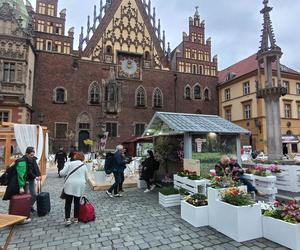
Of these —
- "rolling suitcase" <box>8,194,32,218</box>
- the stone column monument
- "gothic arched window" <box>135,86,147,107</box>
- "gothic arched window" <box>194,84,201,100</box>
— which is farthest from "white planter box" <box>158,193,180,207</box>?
"gothic arched window" <box>194,84,201,100</box>

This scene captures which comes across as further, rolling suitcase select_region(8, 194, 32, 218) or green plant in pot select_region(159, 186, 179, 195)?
green plant in pot select_region(159, 186, 179, 195)

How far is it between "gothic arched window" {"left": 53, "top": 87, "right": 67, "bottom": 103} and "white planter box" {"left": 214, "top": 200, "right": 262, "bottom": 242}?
2280cm

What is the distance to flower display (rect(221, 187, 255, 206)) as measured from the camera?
453 cm

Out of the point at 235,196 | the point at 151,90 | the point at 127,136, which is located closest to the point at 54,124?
the point at 127,136

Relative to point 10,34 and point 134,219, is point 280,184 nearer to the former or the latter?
point 134,219

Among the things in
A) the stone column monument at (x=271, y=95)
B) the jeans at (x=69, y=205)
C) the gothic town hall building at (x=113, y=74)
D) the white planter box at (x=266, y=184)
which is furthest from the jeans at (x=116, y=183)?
the gothic town hall building at (x=113, y=74)

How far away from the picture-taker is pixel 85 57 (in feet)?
83.4

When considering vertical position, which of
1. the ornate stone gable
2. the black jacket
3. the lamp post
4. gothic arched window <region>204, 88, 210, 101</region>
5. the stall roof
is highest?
the ornate stone gable

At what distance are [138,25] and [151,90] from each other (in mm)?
7863

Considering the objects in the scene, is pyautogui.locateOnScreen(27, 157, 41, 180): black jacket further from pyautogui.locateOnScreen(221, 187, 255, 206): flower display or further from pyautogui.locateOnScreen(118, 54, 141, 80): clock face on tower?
pyautogui.locateOnScreen(118, 54, 141, 80): clock face on tower

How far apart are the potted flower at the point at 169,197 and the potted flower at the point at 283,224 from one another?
279cm

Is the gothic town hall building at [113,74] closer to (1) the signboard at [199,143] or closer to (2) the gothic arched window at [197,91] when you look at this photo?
(2) the gothic arched window at [197,91]

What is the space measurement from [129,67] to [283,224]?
2465 centimetres

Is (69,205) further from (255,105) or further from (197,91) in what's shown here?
(197,91)
